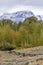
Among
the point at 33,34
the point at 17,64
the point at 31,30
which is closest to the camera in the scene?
the point at 17,64

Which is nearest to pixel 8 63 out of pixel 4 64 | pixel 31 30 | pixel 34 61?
pixel 4 64

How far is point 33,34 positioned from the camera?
161ft

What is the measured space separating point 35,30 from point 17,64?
35389mm

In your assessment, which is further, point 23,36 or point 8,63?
point 23,36

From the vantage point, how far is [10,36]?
51.0m

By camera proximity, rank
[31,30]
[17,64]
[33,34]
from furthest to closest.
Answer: [31,30] → [33,34] → [17,64]

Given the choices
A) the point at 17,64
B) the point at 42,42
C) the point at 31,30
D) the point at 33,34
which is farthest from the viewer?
the point at 31,30

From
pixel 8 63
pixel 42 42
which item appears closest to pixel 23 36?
pixel 42 42

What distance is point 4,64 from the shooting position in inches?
610

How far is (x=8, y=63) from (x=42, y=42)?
2958 centimetres

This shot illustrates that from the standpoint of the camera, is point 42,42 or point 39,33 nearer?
point 42,42

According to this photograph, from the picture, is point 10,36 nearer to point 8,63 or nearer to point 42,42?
point 42,42

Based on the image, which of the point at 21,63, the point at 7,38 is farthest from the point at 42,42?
the point at 21,63

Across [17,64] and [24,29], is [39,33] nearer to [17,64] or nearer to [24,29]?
[24,29]
